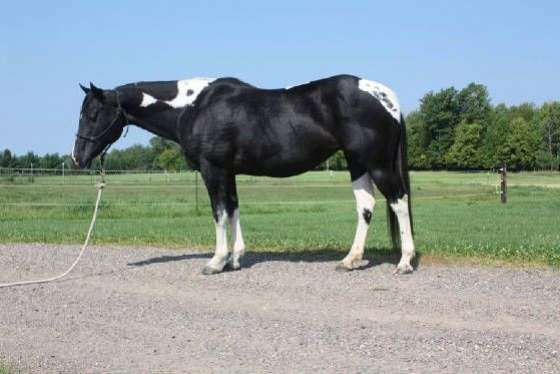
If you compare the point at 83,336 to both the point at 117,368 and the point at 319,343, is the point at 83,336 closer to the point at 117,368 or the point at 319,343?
the point at 117,368

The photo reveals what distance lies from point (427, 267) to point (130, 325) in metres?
4.58

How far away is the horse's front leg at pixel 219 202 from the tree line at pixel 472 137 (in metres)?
98.3

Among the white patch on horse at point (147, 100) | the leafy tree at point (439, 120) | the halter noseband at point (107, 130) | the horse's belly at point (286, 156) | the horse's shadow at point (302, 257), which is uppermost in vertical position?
the leafy tree at point (439, 120)

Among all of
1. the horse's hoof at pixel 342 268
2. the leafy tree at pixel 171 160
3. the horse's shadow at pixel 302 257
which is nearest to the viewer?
the horse's hoof at pixel 342 268

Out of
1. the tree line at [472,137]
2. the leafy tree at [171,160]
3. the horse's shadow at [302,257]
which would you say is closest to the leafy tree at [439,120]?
the tree line at [472,137]

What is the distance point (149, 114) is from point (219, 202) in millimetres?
1720

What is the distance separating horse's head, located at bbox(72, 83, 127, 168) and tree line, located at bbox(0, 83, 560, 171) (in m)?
98.2

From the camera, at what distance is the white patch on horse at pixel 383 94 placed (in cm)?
997

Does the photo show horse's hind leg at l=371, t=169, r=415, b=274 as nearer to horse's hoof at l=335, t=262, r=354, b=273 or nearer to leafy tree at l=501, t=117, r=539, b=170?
horse's hoof at l=335, t=262, r=354, b=273

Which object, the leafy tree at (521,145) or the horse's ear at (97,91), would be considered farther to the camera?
the leafy tree at (521,145)

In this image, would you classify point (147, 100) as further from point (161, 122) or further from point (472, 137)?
point (472, 137)

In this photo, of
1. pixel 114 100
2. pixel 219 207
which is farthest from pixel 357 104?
pixel 114 100

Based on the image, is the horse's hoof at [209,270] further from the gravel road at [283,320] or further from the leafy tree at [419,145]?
the leafy tree at [419,145]

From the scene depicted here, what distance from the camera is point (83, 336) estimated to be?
24.2 feet
